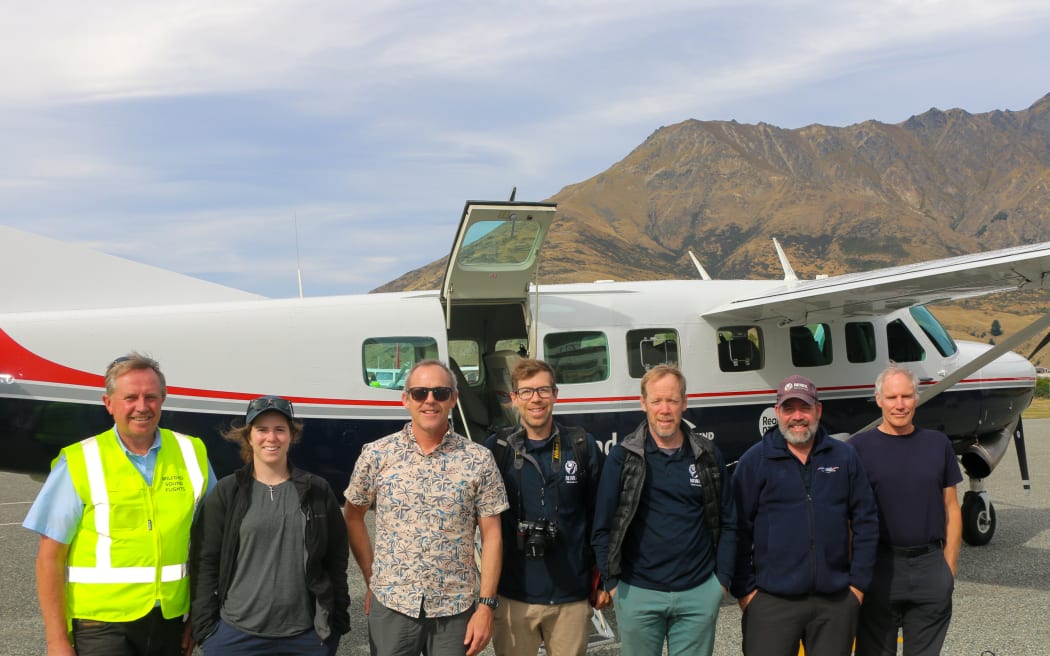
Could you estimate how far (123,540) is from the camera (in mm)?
3268

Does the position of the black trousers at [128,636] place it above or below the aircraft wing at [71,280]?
below

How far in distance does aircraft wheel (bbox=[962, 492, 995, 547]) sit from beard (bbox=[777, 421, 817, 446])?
244 inches

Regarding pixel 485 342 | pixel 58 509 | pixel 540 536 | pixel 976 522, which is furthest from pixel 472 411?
pixel 976 522

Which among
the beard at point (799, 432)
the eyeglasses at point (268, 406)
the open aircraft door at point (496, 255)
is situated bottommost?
the beard at point (799, 432)

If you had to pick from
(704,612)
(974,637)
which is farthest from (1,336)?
(974,637)

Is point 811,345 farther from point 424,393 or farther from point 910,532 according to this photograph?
point 424,393

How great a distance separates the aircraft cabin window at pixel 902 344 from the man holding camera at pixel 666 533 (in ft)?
18.7

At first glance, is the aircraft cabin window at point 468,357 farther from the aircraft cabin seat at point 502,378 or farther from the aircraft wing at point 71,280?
the aircraft wing at point 71,280

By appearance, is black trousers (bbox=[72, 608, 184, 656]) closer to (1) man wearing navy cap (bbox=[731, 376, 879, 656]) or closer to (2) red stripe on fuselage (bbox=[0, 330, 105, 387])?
(1) man wearing navy cap (bbox=[731, 376, 879, 656])

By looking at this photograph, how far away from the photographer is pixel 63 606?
3.19 m

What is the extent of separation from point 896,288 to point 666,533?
14.5ft

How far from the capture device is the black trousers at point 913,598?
12.8 ft

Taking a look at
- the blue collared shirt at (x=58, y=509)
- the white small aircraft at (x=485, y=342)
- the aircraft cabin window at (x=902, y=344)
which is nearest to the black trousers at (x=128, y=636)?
the blue collared shirt at (x=58, y=509)

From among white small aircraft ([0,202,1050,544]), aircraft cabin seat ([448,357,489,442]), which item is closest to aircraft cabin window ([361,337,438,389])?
white small aircraft ([0,202,1050,544])
